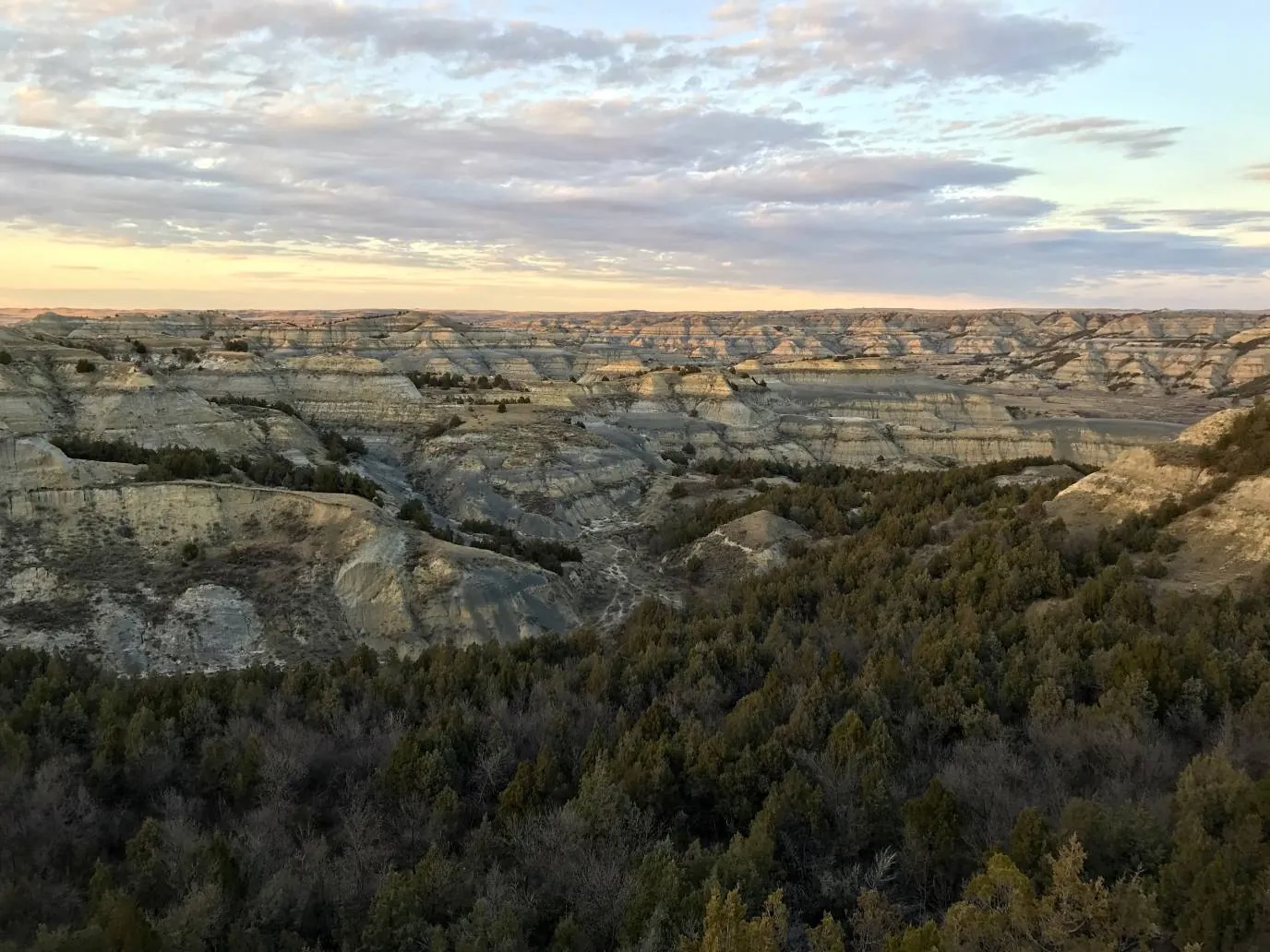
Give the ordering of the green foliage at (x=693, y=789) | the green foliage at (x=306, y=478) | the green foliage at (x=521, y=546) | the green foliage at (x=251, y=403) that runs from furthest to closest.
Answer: the green foliage at (x=251, y=403)
the green foliage at (x=306, y=478)
the green foliage at (x=521, y=546)
the green foliage at (x=693, y=789)

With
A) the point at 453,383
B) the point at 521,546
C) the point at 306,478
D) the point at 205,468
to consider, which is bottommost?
the point at 521,546

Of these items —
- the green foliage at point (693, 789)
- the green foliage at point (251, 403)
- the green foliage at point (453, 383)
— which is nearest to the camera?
the green foliage at point (693, 789)

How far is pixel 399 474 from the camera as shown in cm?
4006

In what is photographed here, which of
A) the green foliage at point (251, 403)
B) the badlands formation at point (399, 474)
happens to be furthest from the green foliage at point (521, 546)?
the green foliage at point (251, 403)

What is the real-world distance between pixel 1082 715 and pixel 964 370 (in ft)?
374

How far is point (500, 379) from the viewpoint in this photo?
6116 cm

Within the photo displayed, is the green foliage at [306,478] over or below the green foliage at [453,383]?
below

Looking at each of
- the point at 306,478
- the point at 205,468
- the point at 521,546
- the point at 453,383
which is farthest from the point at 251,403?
the point at 521,546

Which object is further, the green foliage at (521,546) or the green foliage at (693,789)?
the green foliage at (521,546)

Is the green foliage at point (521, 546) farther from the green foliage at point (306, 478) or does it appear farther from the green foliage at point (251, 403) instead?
the green foliage at point (251, 403)

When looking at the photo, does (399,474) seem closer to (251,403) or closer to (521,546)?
(251,403)

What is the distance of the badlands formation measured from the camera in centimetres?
2220

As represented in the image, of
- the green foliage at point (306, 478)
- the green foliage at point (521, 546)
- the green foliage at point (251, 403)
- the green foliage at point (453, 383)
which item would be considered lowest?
the green foliage at point (521, 546)

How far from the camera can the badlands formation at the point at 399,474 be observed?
22203 mm
